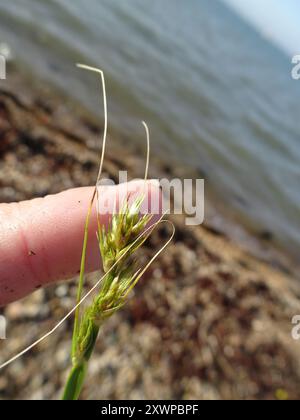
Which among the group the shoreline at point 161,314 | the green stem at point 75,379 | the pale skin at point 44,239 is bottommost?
the shoreline at point 161,314

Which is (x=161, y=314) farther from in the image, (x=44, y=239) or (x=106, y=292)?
(x=106, y=292)

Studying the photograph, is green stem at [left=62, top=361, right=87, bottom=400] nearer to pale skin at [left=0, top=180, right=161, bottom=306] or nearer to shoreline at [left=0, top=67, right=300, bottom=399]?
pale skin at [left=0, top=180, right=161, bottom=306]

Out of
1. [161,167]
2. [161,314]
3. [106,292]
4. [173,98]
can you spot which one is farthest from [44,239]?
[173,98]

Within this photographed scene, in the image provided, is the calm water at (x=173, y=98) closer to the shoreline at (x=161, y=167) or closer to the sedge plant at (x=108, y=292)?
the shoreline at (x=161, y=167)

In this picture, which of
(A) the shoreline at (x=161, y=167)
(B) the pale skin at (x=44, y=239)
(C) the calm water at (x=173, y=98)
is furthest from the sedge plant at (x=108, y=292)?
(C) the calm water at (x=173, y=98)

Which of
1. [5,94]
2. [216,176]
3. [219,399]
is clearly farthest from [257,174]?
[219,399]

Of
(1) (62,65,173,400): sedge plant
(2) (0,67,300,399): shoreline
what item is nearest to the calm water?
(2) (0,67,300,399): shoreline
